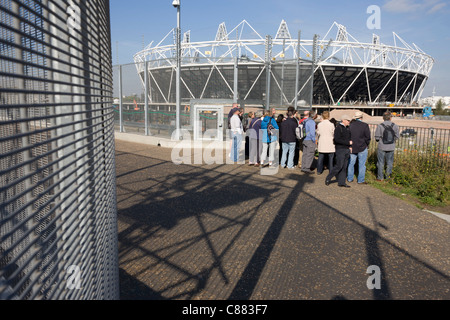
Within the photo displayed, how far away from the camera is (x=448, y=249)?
4.87m

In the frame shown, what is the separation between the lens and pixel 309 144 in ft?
32.7

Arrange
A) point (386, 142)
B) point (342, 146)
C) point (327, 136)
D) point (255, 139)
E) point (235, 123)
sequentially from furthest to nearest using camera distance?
1. point (235, 123)
2. point (255, 139)
3. point (327, 136)
4. point (386, 142)
5. point (342, 146)

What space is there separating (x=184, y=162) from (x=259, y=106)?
609 centimetres

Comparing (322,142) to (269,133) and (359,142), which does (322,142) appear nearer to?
(359,142)

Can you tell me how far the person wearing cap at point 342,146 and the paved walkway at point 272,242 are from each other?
0.39 meters

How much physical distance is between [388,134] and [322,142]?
167cm

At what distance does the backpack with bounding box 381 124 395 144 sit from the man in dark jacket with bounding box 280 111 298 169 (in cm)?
248

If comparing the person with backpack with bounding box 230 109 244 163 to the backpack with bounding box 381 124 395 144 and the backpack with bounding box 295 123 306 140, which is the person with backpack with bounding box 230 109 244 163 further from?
the backpack with bounding box 381 124 395 144

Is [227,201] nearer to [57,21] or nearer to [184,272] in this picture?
[184,272]

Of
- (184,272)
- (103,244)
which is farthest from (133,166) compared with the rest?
(103,244)

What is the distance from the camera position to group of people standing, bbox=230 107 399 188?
8.51 meters

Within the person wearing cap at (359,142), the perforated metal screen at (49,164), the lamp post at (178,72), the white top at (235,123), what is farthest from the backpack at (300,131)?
the perforated metal screen at (49,164)

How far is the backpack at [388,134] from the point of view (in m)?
8.71

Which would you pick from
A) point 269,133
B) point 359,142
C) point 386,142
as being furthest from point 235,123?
point 386,142
